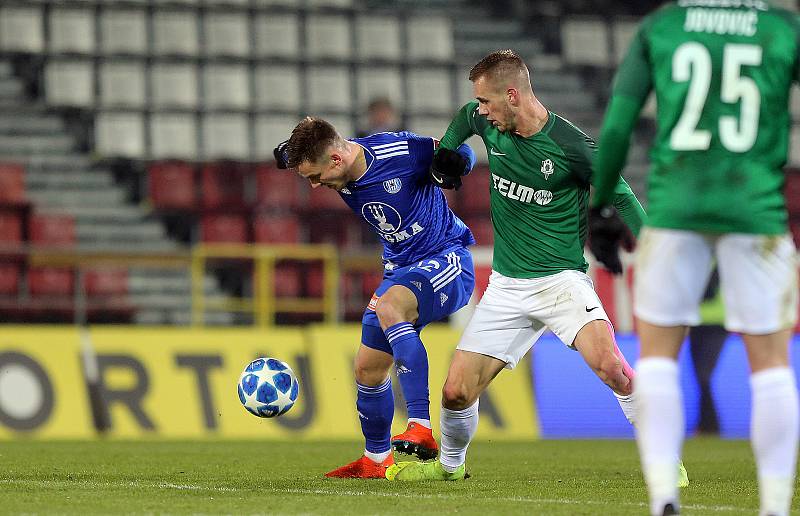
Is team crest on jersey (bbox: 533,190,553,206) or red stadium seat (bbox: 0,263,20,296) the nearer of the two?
team crest on jersey (bbox: 533,190,553,206)

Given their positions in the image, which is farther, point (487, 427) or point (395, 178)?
point (487, 427)

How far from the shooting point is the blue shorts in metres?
7.33

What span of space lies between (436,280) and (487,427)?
18.3ft

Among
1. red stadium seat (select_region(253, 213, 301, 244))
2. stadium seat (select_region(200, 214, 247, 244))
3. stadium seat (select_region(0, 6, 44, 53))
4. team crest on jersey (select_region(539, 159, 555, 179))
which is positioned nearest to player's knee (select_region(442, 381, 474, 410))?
team crest on jersey (select_region(539, 159, 555, 179))

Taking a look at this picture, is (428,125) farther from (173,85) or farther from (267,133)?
(173,85)

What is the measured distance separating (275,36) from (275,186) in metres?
2.76

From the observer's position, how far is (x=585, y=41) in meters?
20.5

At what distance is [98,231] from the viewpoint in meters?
16.3

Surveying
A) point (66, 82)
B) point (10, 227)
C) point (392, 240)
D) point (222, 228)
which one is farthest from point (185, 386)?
point (66, 82)

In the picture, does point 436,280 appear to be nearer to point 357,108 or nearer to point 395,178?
point 395,178

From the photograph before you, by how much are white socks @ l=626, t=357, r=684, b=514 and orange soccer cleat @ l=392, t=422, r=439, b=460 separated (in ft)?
6.75

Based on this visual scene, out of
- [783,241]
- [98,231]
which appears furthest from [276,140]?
[783,241]

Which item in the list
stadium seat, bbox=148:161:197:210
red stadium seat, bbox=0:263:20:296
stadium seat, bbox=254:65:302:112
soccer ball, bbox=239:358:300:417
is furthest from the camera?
stadium seat, bbox=254:65:302:112

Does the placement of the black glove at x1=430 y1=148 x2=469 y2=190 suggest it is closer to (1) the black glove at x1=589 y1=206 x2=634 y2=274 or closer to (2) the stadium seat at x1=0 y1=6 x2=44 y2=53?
(1) the black glove at x1=589 y1=206 x2=634 y2=274
